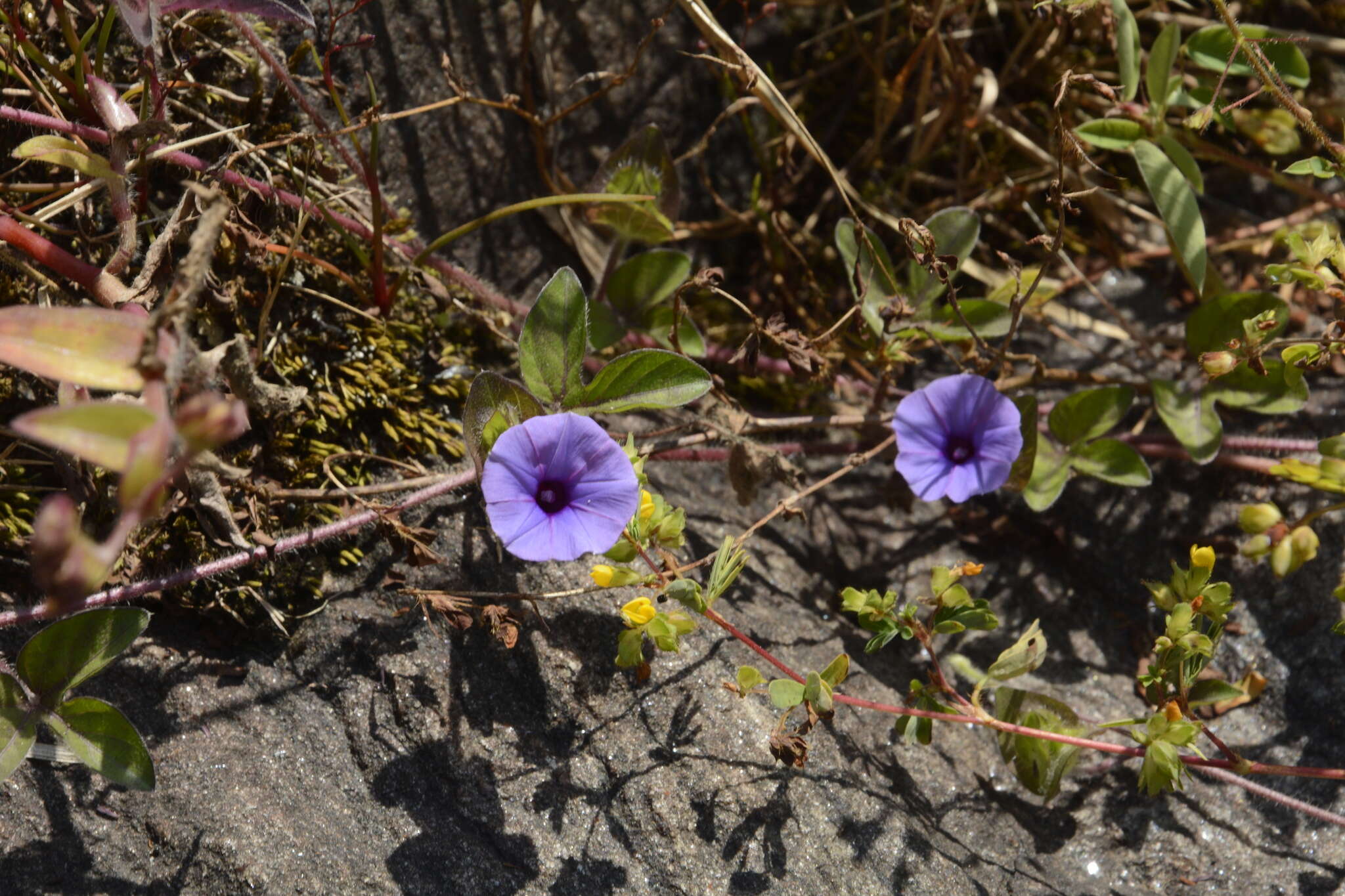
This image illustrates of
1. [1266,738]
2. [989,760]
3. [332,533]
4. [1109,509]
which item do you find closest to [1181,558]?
[1109,509]

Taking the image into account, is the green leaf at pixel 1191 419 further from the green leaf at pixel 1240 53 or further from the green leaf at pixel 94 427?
the green leaf at pixel 94 427

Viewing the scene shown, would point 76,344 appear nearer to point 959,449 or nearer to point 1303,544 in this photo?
point 959,449

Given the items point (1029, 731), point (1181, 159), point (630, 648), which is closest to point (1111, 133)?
point (1181, 159)

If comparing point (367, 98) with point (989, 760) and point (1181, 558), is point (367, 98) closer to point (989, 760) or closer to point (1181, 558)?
point (989, 760)

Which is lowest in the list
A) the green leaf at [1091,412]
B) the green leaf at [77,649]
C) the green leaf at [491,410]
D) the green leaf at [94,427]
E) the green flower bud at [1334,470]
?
the green flower bud at [1334,470]

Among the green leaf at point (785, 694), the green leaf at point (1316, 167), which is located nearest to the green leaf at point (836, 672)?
the green leaf at point (785, 694)
